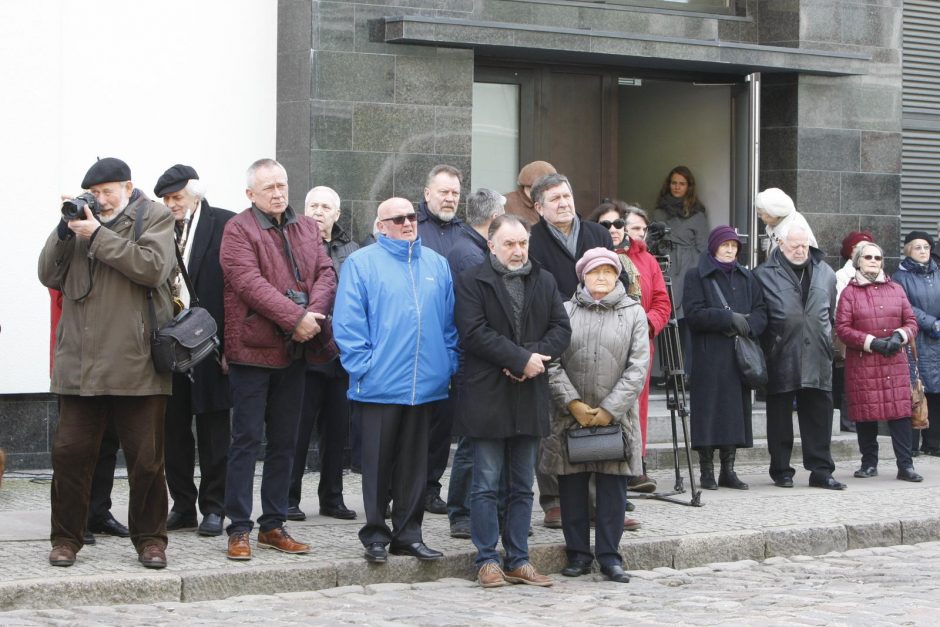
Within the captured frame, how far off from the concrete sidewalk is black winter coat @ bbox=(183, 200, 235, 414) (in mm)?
786

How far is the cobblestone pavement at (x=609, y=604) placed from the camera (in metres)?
7.29

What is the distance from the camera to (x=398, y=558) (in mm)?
8391

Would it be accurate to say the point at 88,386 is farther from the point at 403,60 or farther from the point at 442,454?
the point at 403,60

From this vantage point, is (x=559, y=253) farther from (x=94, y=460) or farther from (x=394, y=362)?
(x=94, y=460)

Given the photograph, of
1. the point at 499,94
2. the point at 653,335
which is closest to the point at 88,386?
the point at 653,335

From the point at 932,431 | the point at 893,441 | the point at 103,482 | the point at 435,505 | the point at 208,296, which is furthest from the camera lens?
the point at 932,431

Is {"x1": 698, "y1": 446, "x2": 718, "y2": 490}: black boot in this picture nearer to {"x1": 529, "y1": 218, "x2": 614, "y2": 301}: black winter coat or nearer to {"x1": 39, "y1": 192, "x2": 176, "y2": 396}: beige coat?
{"x1": 529, "y1": 218, "x2": 614, "y2": 301}: black winter coat

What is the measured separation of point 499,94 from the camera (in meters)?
13.9

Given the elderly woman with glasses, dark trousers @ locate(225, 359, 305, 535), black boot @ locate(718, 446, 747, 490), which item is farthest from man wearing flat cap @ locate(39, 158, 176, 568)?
the elderly woman with glasses

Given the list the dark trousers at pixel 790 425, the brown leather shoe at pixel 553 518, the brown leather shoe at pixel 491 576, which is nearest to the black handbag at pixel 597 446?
the brown leather shoe at pixel 491 576

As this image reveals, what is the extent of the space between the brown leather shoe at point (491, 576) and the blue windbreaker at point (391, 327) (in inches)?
36.9

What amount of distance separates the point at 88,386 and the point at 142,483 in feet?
1.94

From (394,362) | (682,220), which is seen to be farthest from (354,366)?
(682,220)

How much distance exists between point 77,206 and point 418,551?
2.55 meters
